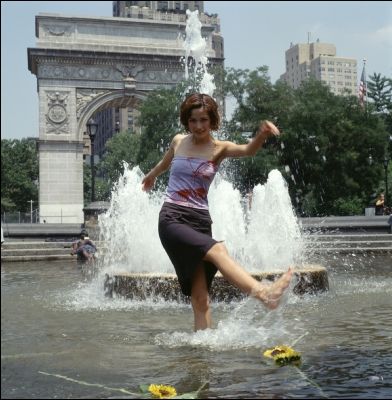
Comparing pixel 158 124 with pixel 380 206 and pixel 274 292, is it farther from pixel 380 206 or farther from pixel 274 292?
pixel 274 292

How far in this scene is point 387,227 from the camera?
2067 centimetres

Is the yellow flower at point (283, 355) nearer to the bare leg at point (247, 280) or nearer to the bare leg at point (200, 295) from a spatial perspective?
the bare leg at point (247, 280)

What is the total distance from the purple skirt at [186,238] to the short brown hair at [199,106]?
0.50m

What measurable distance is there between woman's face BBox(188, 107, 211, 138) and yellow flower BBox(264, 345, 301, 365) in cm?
121

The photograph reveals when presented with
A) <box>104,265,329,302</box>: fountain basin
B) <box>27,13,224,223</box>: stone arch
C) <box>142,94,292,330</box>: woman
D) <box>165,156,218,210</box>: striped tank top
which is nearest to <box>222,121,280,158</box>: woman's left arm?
<box>142,94,292,330</box>: woman

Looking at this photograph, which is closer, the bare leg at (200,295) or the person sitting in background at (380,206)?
the bare leg at (200,295)

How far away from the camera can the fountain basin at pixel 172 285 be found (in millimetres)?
6746

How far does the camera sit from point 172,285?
6.77 meters

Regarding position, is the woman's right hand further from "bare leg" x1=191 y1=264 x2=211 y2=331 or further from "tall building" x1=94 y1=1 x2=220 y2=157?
"tall building" x1=94 y1=1 x2=220 y2=157

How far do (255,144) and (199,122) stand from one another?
402 mm

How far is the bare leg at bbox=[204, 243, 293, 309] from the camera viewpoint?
3.36 metres

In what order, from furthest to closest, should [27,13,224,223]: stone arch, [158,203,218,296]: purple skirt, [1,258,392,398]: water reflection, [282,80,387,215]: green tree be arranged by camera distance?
[27,13,224,223]: stone arch, [282,80,387,215]: green tree, [158,203,218,296]: purple skirt, [1,258,392,398]: water reflection

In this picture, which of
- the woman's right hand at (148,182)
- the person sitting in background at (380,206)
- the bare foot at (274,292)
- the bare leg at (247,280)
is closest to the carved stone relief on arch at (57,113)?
the person sitting in background at (380,206)

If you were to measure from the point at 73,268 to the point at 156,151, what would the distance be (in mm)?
21640
